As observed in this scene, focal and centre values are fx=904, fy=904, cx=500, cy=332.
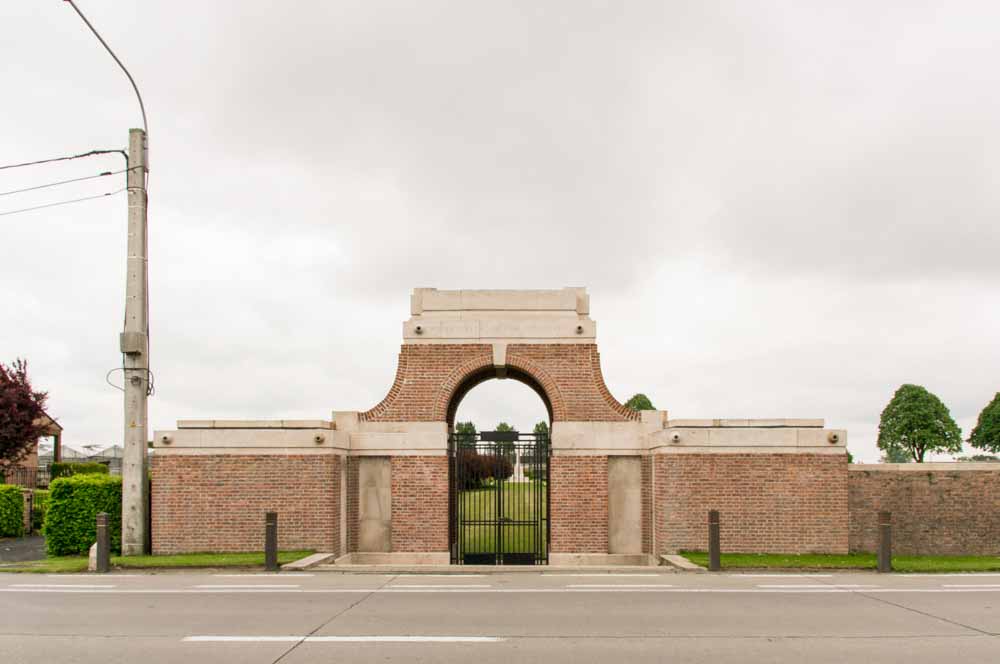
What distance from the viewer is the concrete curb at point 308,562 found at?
15.8 meters

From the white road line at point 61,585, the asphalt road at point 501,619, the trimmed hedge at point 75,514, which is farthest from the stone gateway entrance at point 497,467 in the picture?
the white road line at point 61,585

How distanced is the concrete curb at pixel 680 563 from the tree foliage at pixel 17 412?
2825 centimetres

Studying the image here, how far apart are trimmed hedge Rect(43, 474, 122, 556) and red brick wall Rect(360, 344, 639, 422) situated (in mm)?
5523

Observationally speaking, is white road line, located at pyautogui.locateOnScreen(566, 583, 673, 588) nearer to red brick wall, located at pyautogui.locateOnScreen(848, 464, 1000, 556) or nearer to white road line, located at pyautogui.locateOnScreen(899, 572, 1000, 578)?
white road line, located at pyautogui.locateOnScreen(899, 572, 1000, 578)

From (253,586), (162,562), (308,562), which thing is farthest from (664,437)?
(162,562)

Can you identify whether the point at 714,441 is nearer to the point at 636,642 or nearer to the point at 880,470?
the point at 880,470

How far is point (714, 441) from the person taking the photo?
713 inches

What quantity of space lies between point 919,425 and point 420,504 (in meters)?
57.9

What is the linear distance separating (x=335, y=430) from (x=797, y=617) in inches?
441

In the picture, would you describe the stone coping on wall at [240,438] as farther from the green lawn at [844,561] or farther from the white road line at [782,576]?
the white road line at [782,576]

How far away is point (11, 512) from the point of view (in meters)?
25.4

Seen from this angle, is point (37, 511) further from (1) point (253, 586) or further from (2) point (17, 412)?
(1) point (253, 586)

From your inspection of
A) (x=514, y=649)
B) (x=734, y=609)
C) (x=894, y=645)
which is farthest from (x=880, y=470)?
(x=514, y=649)

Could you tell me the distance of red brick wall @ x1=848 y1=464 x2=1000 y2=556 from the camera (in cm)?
1875
